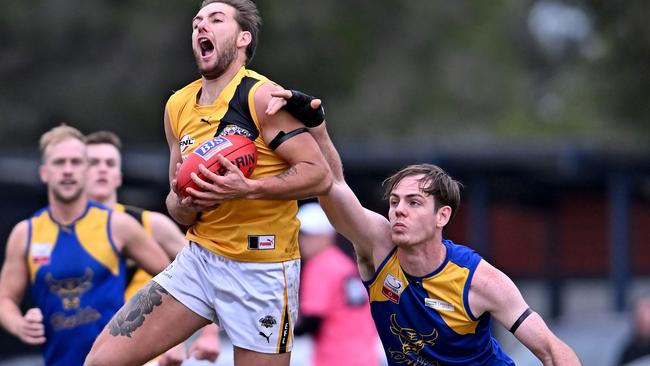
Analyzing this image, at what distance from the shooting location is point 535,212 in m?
24.1

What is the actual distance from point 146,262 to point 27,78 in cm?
2319

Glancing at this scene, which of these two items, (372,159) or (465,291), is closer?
(465,291)

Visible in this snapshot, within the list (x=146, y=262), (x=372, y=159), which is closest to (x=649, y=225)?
(x=372, y=159)

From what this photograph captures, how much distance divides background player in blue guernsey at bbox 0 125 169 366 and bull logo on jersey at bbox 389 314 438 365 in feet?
5.60

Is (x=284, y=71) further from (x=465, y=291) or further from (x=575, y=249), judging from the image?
(x=465, y=291)

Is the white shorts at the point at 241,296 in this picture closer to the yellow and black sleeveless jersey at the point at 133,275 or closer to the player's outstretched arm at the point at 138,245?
the player's outstretched arm at the point at 138,245

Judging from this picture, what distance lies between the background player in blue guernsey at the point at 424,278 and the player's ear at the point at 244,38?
22.1 inches

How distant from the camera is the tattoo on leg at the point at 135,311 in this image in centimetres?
575

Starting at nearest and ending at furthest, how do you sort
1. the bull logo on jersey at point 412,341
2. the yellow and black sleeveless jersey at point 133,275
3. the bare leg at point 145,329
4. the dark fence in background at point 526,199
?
the bare leg at point 145,329, the bull logo on jersey at point 412,341, the yellow and black sleeveless jersey at point 133,275, the dark fence in background at point 526,199

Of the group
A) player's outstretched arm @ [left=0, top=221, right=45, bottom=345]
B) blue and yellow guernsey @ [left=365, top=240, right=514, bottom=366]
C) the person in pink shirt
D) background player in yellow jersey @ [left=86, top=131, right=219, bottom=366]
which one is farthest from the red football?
the person in pink shirt

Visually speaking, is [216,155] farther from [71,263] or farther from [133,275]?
[133,275]

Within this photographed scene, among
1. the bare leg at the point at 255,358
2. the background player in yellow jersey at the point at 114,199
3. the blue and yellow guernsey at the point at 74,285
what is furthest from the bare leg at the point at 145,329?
the blue and yellow guernsey at the point at 74,285

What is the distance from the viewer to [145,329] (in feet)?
18.8

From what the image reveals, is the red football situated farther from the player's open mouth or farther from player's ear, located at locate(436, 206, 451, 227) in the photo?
player's ear, located at locate(436, 206, 451, 227)
